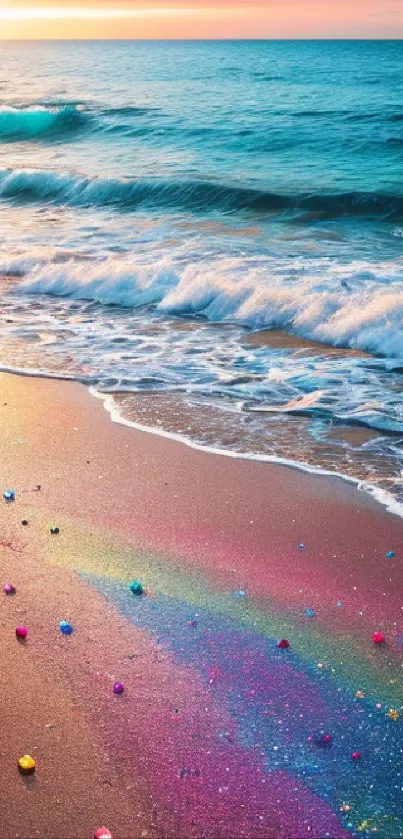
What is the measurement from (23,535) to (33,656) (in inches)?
45.7

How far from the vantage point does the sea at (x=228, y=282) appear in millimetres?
6691

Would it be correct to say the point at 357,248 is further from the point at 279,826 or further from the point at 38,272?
the point at 279,826

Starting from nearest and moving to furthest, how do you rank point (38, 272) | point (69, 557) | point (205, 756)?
point (205, 756) < point (69, 557) < point (38, 272)

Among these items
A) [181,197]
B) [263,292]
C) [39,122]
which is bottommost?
[263,292]

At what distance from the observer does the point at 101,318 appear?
32.3 ft

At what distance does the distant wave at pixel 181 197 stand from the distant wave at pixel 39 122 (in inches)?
401

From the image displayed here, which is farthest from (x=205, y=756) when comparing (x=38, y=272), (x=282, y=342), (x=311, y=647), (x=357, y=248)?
(x=357, y=248)

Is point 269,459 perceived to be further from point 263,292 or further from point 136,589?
point 263,292

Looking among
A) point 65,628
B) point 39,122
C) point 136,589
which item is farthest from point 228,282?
point 39,122

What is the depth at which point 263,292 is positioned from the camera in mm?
9844

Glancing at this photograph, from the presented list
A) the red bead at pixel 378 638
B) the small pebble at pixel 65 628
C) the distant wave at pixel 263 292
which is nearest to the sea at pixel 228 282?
the distant wave at pixel 263 292

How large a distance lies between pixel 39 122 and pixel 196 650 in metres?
30.5

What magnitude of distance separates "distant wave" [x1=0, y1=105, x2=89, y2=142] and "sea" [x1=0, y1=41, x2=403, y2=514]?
3776mm

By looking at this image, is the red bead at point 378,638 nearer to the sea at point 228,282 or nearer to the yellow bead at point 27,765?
the sea at point 228,282
